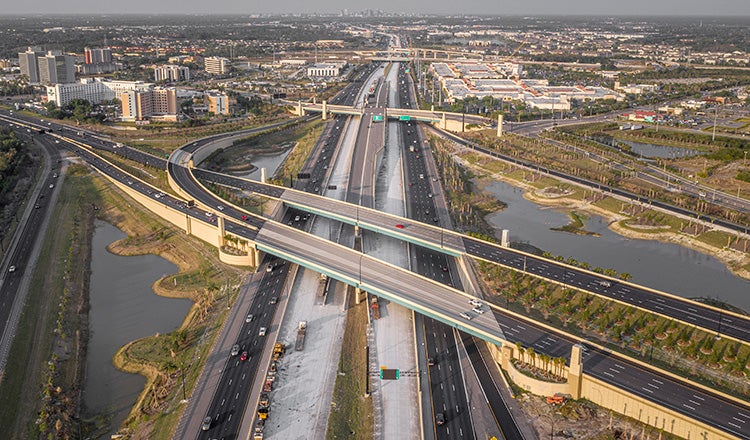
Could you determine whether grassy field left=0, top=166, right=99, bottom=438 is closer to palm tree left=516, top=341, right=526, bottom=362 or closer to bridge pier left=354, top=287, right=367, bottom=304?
bridge pier left=354, top=287, right=367, bottom=304

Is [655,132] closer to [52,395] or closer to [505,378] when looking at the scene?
[505,378]

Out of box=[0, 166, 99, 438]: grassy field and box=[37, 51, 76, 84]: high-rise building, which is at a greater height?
box=[37, 51, 76, 84]: high-rise building

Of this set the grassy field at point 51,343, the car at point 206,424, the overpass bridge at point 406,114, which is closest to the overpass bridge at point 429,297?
the grassy field at point 51,343

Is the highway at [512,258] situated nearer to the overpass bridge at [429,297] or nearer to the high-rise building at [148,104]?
the overpass bridge at [429,297]

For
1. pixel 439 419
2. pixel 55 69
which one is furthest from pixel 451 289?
pixel 55 69

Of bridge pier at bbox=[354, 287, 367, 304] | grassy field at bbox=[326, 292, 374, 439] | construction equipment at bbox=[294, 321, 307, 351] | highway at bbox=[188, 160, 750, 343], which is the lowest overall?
grassy field at bbox=[326, 292, 374, 439]

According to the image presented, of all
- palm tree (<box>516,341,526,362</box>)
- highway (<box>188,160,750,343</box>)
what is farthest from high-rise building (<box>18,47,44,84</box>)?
palm tree (<box>516,341,526,362</box>)

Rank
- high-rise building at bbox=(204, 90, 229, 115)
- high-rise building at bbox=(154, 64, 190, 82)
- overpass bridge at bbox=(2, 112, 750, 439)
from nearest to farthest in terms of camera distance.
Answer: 1. overpass bridge at bbox=(2, 112, 750, 439)
2. high-rise building at bbox=(204, 90, 229, 115)
3. high-rise building at bbox=(154, 64, 190, 82)
